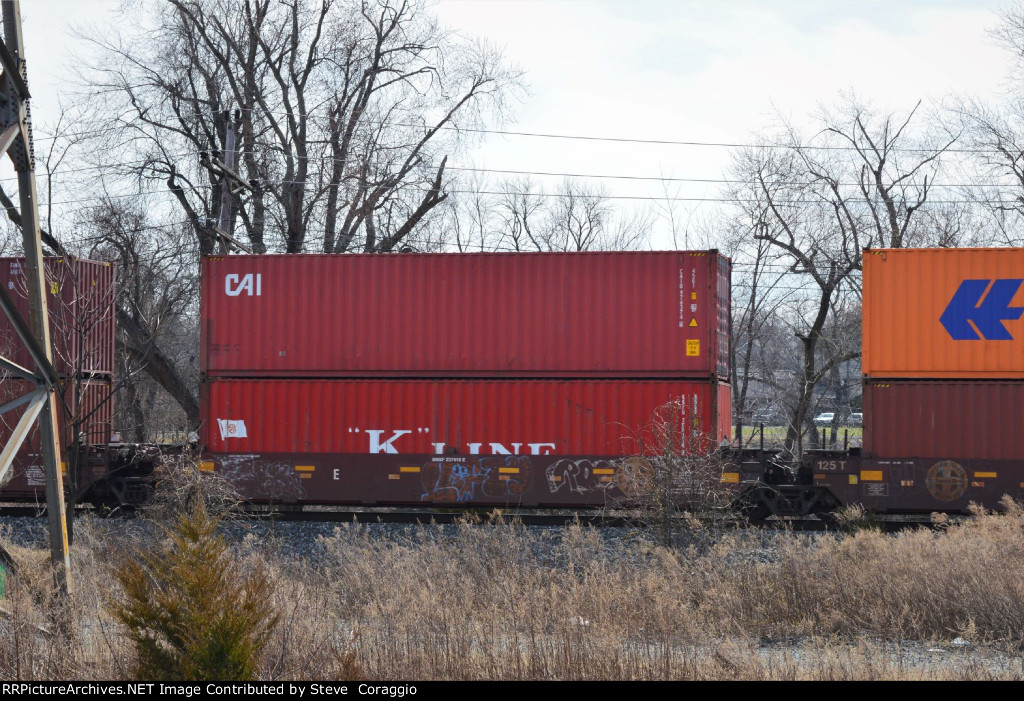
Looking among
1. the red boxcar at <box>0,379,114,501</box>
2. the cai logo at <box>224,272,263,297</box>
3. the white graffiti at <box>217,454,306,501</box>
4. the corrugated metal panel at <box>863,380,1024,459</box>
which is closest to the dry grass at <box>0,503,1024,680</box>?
the corrugated metal panel at <box>863,380,1024,459</box>

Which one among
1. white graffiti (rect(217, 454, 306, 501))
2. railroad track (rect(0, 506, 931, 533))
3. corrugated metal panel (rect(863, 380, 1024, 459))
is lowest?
railroad track (rect(0, 506, 931, 533))

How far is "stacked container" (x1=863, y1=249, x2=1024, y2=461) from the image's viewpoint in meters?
13.7

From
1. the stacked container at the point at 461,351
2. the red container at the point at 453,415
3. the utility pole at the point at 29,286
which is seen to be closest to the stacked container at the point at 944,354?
the stacked container at the point at 461,351

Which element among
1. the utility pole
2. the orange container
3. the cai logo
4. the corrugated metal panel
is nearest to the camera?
the utility pole

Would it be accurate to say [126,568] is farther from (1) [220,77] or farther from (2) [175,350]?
(2) [175,350]

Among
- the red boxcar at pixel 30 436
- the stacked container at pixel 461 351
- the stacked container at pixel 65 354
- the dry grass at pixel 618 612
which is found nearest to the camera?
the dry grass at pixel 618 612

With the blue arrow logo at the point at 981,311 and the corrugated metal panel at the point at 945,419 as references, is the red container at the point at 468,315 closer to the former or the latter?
the corrugated metal panel at the point at 945,419

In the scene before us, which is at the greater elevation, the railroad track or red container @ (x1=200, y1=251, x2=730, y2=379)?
red container @ (x1=200, y1=251, x2=730, y2=379)

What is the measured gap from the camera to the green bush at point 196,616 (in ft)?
16.2

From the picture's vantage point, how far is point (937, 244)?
2970 centimetres

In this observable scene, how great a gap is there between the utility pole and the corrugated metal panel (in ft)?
35.6

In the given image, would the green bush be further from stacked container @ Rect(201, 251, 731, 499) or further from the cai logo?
the cai logo

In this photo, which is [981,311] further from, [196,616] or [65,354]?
[65,354]

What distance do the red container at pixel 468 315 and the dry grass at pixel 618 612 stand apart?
3.77 meters
